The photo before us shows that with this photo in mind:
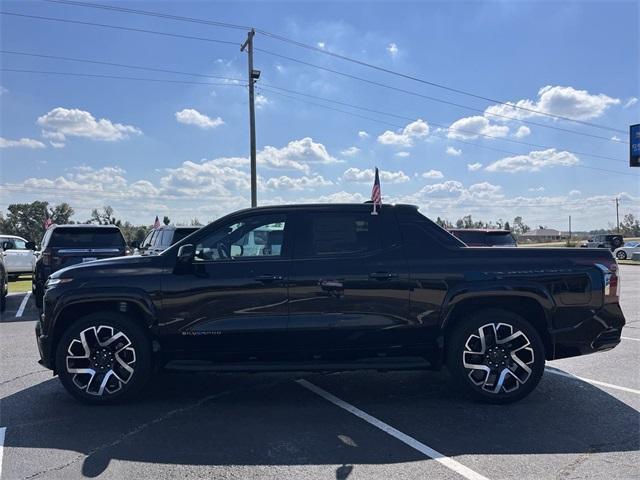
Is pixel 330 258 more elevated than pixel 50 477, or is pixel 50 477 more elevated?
pixel 330 258

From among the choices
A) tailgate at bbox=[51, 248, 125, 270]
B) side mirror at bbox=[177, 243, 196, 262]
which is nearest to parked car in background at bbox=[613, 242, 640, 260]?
tailgate at bbox=[51, 248, 125, 270]

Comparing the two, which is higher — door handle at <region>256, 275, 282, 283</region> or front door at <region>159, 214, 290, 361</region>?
door handle at <region>256, 275, 282, 283</region>

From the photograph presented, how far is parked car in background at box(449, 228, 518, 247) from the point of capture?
14.0m

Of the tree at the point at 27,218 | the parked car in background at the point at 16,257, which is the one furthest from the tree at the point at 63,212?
the parked car in background at the point at 16,257

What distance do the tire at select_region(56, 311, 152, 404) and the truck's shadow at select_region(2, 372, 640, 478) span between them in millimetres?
178

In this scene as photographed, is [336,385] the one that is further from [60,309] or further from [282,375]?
[60,309]

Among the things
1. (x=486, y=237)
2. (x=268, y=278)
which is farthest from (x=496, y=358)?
(x=486, y=237)

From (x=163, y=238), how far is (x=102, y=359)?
23.7 feet

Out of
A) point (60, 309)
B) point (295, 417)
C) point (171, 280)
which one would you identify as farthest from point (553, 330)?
point (60, 309)

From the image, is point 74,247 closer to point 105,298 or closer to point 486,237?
point 105,298

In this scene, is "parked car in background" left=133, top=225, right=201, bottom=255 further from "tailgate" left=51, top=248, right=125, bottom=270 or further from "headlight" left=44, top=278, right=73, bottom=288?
"headlight" left=44, top=278, right=73, bottom=288

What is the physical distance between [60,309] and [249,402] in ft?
6.52

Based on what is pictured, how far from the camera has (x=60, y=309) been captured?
4773 mm

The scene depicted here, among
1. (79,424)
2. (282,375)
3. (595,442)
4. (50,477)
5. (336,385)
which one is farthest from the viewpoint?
(282,375)
